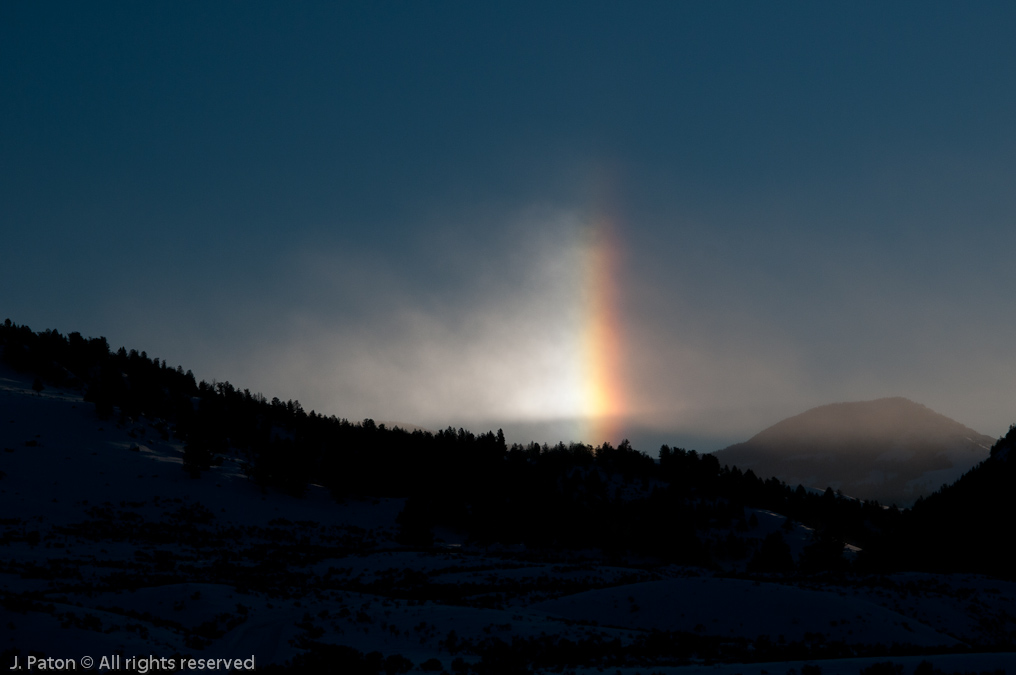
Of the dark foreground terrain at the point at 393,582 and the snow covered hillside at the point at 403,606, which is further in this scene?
the dark foreground terrain at the point at 393,582

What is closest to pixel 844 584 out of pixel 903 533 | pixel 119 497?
pixel 903 533

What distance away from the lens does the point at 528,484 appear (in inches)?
4171

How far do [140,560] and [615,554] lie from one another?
58.7 m

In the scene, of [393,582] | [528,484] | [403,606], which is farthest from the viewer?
[528,484]

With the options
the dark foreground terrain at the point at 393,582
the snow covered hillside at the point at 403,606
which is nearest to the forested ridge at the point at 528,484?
the dark foreground terrain at the point at 393,582

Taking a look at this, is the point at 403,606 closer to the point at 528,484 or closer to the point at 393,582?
the point at 393,582

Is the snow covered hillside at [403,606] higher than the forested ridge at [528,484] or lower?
lower

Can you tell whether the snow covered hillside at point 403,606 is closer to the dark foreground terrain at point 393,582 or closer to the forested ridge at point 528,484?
the dark foreground terrain at point 393,582

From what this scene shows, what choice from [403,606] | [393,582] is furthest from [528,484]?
[403,606]

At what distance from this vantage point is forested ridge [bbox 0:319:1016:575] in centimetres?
9012

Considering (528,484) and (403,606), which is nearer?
(403,606)

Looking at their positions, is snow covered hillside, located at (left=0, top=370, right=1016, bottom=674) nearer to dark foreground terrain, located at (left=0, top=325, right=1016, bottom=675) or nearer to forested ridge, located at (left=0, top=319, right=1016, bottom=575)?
dark foreground terrain, located at (left=0, top=325, right=1016, bottom=675)

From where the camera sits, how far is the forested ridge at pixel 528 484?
90.1 m

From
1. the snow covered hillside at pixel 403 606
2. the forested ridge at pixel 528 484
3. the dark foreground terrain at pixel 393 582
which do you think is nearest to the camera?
the snow covered hillside at pixel 403 606
